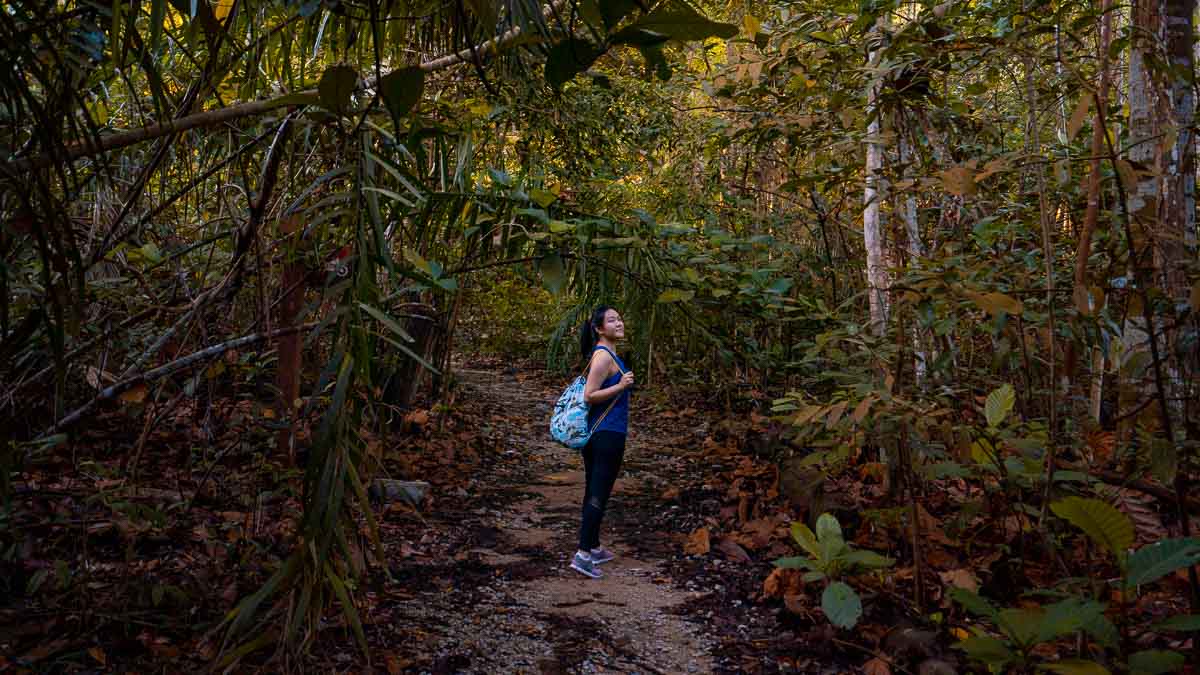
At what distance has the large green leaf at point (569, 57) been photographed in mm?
981

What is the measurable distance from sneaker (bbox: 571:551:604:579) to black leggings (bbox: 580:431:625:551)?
3.0 inches

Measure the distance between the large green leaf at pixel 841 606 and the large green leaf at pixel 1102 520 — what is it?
0.82m

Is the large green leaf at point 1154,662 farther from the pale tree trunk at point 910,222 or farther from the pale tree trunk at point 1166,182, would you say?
the pale tree trunk at point 910,222

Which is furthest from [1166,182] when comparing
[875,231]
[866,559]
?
[875,231]

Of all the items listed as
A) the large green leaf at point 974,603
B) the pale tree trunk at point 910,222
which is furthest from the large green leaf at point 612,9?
the pale tree trunk at point 910,222

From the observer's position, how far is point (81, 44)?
74.4 inches

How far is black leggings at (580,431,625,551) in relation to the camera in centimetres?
421

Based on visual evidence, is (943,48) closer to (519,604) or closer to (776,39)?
(776,39)

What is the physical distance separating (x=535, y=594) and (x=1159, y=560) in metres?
2.54

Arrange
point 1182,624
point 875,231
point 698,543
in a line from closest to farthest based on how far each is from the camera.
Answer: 1. point 1182,624
2. point 698,543
3. point 875,231

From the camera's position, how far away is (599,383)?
13.9 ft

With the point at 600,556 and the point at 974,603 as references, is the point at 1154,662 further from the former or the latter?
the point at 600,556

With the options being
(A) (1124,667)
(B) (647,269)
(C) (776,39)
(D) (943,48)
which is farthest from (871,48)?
(A) (1124,667)

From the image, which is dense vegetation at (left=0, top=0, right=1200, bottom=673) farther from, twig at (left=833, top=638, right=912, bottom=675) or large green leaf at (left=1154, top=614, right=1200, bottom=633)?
twig at (left=833, top=638, right=912, bottom=675)
